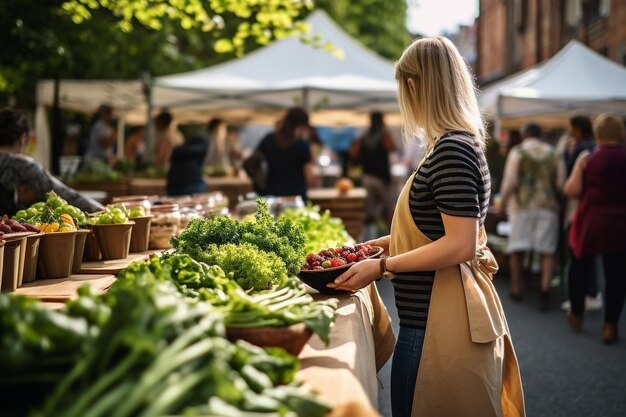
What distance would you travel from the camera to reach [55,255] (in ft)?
11.5

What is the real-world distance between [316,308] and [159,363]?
3.31ft

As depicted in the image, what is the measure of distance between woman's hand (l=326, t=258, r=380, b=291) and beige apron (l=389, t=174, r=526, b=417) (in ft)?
0.49

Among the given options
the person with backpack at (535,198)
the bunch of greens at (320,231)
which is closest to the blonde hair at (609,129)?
the person with backpack at (535,198)

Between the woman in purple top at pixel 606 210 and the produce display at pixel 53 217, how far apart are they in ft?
17.4

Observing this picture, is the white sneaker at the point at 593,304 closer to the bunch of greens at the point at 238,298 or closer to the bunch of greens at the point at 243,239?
the bunch of greens at the point at 243,239

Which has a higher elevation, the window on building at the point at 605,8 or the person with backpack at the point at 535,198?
the window on building at the point at 605,8

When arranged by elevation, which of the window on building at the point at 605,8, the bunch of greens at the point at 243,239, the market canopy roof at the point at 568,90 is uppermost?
the window on building at the point at 605,8

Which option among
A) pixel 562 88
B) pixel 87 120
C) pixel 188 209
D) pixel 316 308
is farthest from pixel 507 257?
pixel 87 120

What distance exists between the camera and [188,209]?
17.1 ft

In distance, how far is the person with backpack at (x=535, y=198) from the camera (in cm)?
922

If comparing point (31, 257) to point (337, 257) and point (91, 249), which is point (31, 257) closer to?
point (91, 249)

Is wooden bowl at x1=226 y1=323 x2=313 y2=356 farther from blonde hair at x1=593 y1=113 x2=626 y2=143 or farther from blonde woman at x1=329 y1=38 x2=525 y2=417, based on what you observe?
blonde hair at x1=593 y1=113 x2=626 y2=143

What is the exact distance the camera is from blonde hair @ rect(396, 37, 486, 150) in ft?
9.86

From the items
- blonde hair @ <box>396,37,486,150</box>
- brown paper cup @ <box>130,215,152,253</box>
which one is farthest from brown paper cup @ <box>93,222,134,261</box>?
blonde hair @ <box>396,37,486,150</box>
